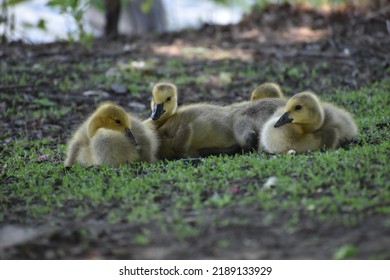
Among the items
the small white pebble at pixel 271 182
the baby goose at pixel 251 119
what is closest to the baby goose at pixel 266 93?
the baby goose at pixel 251 119

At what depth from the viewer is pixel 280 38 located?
45.1ft

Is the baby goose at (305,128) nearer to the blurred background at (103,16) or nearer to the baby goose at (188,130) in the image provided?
the baby goose at (188,130)

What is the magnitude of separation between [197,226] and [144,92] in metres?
6.61

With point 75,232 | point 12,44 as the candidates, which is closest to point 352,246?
point 75,232

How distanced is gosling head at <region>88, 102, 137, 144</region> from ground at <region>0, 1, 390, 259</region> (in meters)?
0.41

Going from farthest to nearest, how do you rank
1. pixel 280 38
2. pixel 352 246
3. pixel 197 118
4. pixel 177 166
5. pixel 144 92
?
pixel 280 38 → pixel 144 92 → pixel 197 118 → pixel 177 166 → pixel 352 246

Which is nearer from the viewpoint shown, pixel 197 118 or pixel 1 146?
pixel 197 118

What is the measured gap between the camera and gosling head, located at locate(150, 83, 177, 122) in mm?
7176

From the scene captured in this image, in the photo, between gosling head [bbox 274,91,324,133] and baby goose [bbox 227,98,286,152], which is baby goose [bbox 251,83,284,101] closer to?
baby goose [bbox 227,98,286,152]

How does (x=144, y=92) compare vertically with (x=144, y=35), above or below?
below

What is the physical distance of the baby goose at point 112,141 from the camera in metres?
6.48

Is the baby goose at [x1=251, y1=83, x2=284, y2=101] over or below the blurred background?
below

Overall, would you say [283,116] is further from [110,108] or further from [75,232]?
[75,232]

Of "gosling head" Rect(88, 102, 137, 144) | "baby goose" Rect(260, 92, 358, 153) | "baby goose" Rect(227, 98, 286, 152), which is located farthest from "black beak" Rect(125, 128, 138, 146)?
"baby goose" Rect(260, 92, 358, 153)
